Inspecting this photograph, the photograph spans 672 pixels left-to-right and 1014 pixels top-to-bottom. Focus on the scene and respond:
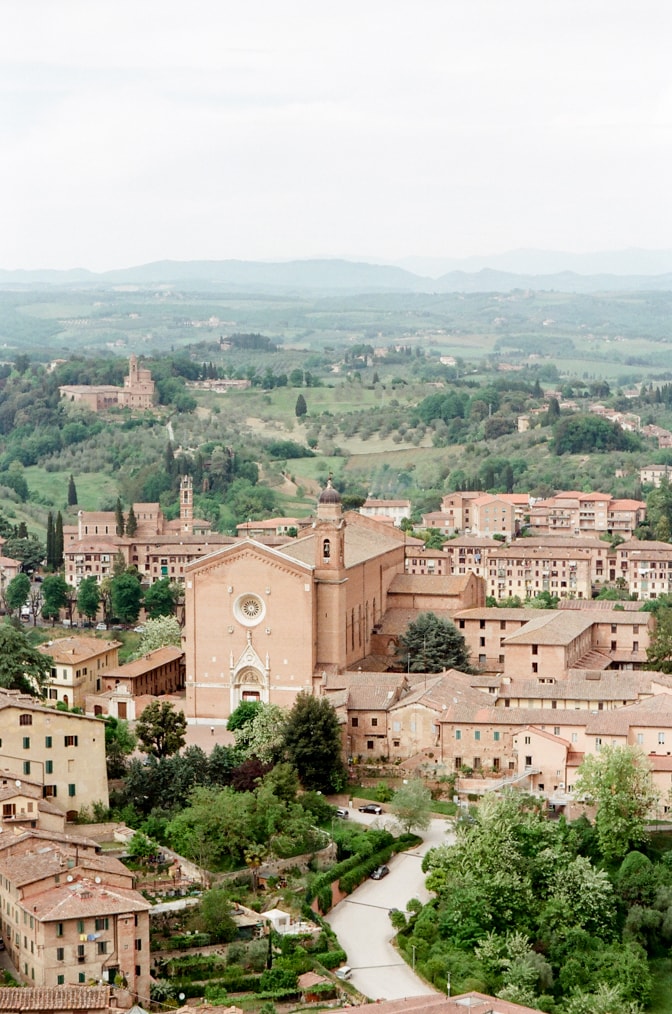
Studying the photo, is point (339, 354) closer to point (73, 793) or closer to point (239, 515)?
point (239, 515)

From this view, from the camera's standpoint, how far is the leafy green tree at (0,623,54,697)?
123ft

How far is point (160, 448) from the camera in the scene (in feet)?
316

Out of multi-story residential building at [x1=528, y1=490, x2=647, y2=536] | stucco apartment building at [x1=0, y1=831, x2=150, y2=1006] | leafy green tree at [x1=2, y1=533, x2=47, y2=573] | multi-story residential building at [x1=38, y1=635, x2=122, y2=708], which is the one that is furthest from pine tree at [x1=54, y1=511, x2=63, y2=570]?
stucco apartment building at [x1=0, y1=831, x2=150, y2=1006]

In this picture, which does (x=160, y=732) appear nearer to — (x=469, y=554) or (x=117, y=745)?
(x=117, y=745)

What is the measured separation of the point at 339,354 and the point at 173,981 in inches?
6264

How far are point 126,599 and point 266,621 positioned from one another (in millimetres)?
14003

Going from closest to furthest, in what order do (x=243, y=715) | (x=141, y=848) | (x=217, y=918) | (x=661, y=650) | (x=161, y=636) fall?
(x=217, y=918) < (x=141, y=848) < (x=243, y=715) < (x=661, y=650) < (x=161, y=636)

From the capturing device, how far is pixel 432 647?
42250 mm

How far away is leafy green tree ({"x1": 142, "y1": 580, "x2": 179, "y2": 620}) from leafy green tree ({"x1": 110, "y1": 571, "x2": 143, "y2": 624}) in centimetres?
32

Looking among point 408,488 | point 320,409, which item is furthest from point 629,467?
point 320,409

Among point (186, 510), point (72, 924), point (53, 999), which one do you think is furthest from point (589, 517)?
point (53, 999)

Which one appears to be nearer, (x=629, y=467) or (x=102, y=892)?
(x=102, y=892)

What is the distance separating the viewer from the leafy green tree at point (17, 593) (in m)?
56.5

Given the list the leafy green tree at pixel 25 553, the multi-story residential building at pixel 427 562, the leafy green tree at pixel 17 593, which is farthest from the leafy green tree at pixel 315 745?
the leafy green tree at pixel 25 553
